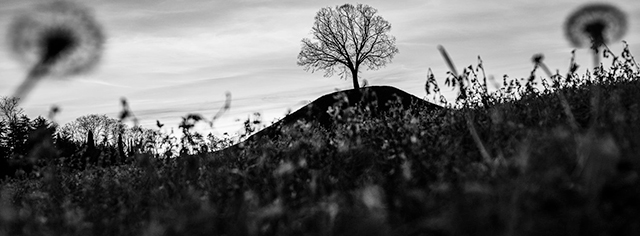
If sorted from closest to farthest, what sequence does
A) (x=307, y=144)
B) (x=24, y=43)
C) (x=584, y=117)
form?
(x=307, y=144) → (x=584, y=117) → (x=24, y=43)

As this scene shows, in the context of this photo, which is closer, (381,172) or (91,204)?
(381,172)

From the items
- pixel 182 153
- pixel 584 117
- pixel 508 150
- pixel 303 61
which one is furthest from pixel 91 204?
pixel 303 61

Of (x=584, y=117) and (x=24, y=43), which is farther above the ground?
(x=24, y=43)

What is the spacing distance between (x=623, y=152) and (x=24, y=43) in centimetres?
643

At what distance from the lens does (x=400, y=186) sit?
341cm

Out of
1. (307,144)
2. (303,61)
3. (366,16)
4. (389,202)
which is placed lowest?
(389,202)

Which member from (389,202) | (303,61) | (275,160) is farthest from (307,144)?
(303,61)

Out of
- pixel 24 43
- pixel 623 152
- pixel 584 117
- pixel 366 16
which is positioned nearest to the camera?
pixel 623 152

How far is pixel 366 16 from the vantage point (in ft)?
140

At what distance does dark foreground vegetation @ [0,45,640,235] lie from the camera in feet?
7.60

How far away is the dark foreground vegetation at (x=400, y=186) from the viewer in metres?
2.32

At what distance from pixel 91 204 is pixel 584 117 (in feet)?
15.9

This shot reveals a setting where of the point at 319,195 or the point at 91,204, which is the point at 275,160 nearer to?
the point at 319,195

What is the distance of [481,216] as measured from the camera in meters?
2.16
